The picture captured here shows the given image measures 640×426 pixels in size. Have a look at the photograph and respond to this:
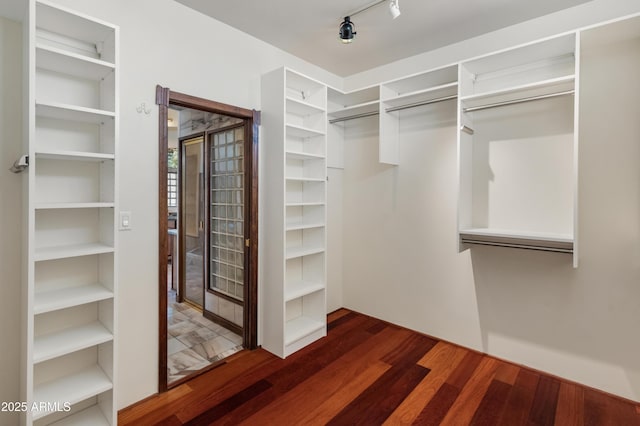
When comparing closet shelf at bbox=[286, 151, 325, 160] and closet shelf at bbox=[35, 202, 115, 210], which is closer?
closet shelf at bbox=[35, 202, 115, 210]

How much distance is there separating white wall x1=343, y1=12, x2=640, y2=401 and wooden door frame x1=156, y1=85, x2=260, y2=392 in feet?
4.67

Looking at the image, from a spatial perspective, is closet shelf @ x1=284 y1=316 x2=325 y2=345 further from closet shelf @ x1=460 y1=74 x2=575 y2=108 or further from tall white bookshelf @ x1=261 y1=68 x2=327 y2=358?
closet shelf @ x1=460 y1=74 x2=575 y2=108

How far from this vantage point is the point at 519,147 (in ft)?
8.86

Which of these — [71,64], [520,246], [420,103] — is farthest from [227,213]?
[520,246]

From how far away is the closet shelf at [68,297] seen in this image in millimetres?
1630

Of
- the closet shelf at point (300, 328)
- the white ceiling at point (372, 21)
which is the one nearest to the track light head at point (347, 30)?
the white ceiling at point (372, 21)

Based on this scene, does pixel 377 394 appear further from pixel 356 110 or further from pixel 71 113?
pixel 356 110

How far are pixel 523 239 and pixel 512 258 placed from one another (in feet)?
1.46

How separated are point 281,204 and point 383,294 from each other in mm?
1703

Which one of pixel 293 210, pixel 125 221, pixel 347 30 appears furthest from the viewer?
pixel 293 210

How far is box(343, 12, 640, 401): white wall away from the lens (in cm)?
228

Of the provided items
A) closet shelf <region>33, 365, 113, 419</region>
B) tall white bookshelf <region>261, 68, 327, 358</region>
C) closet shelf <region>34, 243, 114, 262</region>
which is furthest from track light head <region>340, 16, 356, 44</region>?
closet shelf <region>33, 365, 113, 419</region>

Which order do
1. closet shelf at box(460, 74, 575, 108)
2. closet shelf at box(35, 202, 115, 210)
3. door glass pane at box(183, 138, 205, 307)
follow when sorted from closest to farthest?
closet shelf at box(35, 202, 115, 210), closet shelf at box(460, 74, 575, 108), door glass pane at box(183, 138, 205, 307)

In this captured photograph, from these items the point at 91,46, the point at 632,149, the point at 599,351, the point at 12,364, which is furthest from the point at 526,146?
the point at 12,364
